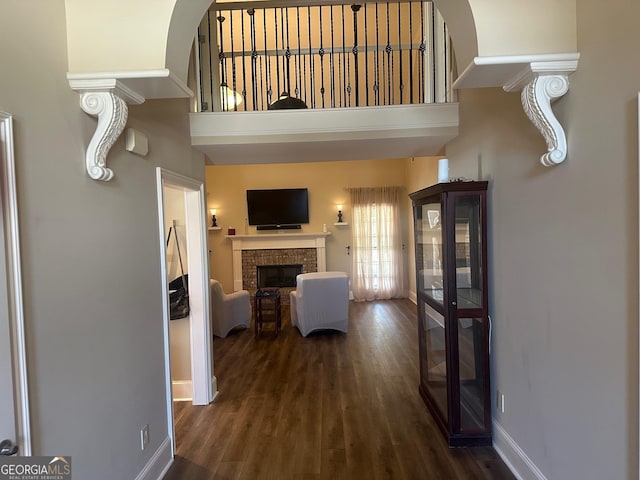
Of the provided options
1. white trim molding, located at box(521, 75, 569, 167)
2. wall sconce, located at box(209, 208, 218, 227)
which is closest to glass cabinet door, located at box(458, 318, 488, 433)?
white trim molding, located at box(521, 75, 569, 167)

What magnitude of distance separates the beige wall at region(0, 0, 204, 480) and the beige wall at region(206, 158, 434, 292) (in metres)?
5.89

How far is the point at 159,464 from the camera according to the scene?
7.61 ft

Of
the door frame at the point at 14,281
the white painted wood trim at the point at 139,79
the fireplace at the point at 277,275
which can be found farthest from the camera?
the fireplace at the point at 277,275

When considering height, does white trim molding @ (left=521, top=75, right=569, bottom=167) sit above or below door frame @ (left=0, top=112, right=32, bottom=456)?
above

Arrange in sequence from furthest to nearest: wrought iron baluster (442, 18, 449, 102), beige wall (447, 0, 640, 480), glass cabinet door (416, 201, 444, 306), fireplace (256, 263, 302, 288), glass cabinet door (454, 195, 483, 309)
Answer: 1. fireplace (256, 263, 302, 288)
2. wrought iron baluster (442, 18, 449, 102)
3. glass cabinet door (416, 201, 444, 306)
4. glass cabinet door (454, 195, 483, 309)
5. beige wall (447, 0, 640, 480)

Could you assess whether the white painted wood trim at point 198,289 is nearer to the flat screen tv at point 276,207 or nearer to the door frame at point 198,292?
the door frame at point 198,292

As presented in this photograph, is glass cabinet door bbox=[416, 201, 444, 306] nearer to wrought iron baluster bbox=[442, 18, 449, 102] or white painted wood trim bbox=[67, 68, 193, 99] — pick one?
wrought iron baluster bbox=[442, 18, 449, 102]

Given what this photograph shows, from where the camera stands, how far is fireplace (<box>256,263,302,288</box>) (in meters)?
8.04

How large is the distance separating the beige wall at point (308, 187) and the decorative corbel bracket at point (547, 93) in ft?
21.2

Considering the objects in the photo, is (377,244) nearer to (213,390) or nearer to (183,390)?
(213,390)

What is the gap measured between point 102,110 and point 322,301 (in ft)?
13.3

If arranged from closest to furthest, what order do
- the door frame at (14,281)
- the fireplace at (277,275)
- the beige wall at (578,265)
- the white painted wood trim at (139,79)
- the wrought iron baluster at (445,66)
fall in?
the door frame at (14,281) → the beige wall at (578,265) → the white painted wood trim at (139,79) → the wrought iron baluster at (445,66) → the fireplace at (277,275)

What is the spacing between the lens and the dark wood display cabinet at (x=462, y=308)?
2475 mm

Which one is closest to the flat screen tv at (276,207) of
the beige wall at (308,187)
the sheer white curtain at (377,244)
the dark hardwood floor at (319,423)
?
the beige wall at (308,187)
